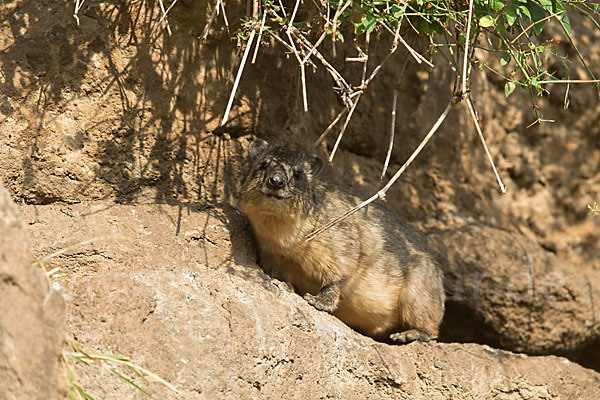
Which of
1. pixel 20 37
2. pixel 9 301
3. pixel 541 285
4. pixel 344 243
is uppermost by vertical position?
pixel 20 37

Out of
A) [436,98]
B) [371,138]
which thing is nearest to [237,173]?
[371,138]

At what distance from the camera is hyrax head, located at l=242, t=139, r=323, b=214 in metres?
5.76

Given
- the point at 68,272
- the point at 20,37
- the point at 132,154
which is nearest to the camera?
the point at 68,272

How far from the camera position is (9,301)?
3.15 m

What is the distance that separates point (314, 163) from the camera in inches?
247

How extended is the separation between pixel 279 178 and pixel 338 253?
0.89 m

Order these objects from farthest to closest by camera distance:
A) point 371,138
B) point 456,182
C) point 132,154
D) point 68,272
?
point 456,182
point 371,138
point 132,154
point 68,272

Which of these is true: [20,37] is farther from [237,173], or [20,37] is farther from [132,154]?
[237,173]

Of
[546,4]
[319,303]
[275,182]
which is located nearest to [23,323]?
[275,182]

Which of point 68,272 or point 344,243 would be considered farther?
point 344,243

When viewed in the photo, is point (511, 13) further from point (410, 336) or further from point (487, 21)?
point (410, 336)

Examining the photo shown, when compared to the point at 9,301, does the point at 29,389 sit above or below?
below

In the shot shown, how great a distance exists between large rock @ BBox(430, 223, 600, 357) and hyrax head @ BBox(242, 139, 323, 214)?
6.03 ft

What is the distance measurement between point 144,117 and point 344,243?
201 cm
